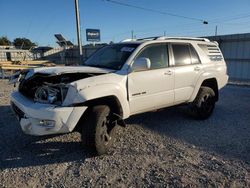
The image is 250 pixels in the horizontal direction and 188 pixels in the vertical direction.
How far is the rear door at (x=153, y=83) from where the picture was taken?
4293mm

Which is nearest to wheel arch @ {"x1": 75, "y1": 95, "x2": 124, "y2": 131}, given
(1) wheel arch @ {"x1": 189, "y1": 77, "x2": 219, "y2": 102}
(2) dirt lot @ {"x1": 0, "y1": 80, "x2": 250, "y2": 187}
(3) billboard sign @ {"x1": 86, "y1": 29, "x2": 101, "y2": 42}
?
(2) dirt lot @ {"x1": 0, "y1": 80, "x2": 250, "y2": 187}

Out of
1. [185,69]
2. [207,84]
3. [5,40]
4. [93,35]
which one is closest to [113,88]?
[185,69]

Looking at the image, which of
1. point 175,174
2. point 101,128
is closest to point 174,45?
point 101,128

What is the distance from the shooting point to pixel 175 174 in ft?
11.0

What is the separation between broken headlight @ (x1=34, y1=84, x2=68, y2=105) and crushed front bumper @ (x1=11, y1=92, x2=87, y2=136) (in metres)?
0.10

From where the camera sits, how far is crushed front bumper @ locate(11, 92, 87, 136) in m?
3.43

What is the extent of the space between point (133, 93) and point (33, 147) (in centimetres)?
195

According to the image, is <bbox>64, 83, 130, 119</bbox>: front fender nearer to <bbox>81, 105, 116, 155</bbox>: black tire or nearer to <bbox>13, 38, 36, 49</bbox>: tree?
<bbox>81, 105, 116, 155</bbox>: black tire

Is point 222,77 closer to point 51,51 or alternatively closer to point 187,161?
point 187,161

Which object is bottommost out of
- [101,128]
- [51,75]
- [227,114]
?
[227,114]

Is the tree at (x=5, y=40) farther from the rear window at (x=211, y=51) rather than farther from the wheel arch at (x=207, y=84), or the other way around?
the wheel arch at (x=207, y=84)

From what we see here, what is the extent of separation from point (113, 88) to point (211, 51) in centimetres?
331

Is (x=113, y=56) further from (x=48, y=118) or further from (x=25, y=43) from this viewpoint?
(x=25, y=43)

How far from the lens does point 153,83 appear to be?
4559 mm
